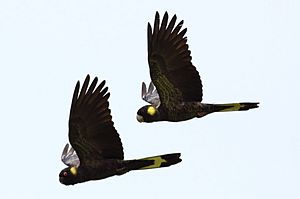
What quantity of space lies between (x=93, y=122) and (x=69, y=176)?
163cm

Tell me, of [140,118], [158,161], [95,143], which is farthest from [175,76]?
[95,143]

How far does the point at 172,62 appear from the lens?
80.2 feet

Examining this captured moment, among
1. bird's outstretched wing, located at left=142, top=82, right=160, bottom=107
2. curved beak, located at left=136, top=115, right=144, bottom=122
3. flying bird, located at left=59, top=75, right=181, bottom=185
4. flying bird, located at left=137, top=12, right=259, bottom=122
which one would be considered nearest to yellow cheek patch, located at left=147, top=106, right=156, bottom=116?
flying bird, located at left=137, top=12, right=259, bottom=122

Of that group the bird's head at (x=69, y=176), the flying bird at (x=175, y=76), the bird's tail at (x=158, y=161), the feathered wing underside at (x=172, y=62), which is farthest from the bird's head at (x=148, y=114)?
the bird's head at (x=69, y=176)

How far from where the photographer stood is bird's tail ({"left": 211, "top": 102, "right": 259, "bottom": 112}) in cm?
2461

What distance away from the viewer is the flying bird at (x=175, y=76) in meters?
24.2

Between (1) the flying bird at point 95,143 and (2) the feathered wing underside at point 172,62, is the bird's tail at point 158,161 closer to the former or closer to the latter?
(1) the flying bird at point 95,143

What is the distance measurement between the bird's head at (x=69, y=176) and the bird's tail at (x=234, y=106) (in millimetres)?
4235

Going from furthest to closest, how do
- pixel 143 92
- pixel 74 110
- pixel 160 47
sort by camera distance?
pixel 143 92, pixel 160 47, pixel 74 110

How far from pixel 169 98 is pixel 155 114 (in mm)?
703

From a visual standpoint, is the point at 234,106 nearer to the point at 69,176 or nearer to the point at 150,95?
the point at 150,95

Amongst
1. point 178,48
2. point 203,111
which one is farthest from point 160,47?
point 203,111

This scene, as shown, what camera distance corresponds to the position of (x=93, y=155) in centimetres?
2223

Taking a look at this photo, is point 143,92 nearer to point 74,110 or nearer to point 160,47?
point 160,47
